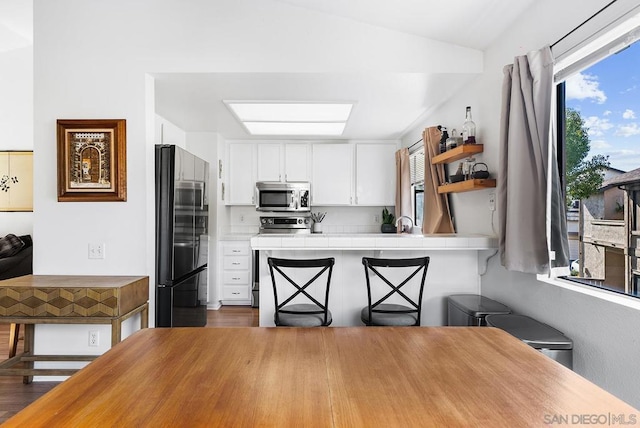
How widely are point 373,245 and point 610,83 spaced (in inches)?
60.7

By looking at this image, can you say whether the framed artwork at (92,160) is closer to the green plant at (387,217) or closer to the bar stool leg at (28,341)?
the bar stool leg at (28,341)

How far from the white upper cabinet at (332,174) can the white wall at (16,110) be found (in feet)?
13.2

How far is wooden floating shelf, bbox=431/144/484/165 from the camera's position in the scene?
2.81m

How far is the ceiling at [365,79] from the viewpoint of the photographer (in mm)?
2484

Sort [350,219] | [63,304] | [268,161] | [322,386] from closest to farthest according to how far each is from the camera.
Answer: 1. [322,386]
2. [63,304]
3. [268,161]
4. [350,219]

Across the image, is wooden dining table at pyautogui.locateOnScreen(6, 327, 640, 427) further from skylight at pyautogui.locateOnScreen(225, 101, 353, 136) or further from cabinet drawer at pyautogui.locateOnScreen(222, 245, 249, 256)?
cabinet drawer at pyautogui.locateOnScreen(222, 245, 249, 256)

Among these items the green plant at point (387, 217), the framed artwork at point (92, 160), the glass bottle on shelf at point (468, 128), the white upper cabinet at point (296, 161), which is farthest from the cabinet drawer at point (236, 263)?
the glass bottle on shelf at point (468, 128)

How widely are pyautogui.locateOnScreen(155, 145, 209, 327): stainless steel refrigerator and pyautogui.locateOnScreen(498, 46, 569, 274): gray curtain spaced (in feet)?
8.13

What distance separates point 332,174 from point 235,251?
5.72 ft

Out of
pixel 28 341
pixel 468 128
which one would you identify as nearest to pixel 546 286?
pixel 468 128

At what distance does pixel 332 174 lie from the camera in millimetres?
5426

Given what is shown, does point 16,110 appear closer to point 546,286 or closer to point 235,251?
point 235,251

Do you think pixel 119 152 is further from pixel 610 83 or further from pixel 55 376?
pixel 610 83

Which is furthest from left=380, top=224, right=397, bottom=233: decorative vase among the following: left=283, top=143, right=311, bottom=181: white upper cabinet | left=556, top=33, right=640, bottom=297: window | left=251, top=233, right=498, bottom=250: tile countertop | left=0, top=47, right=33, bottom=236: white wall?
left=0, top=47, right=33, bottom=236: white wall
